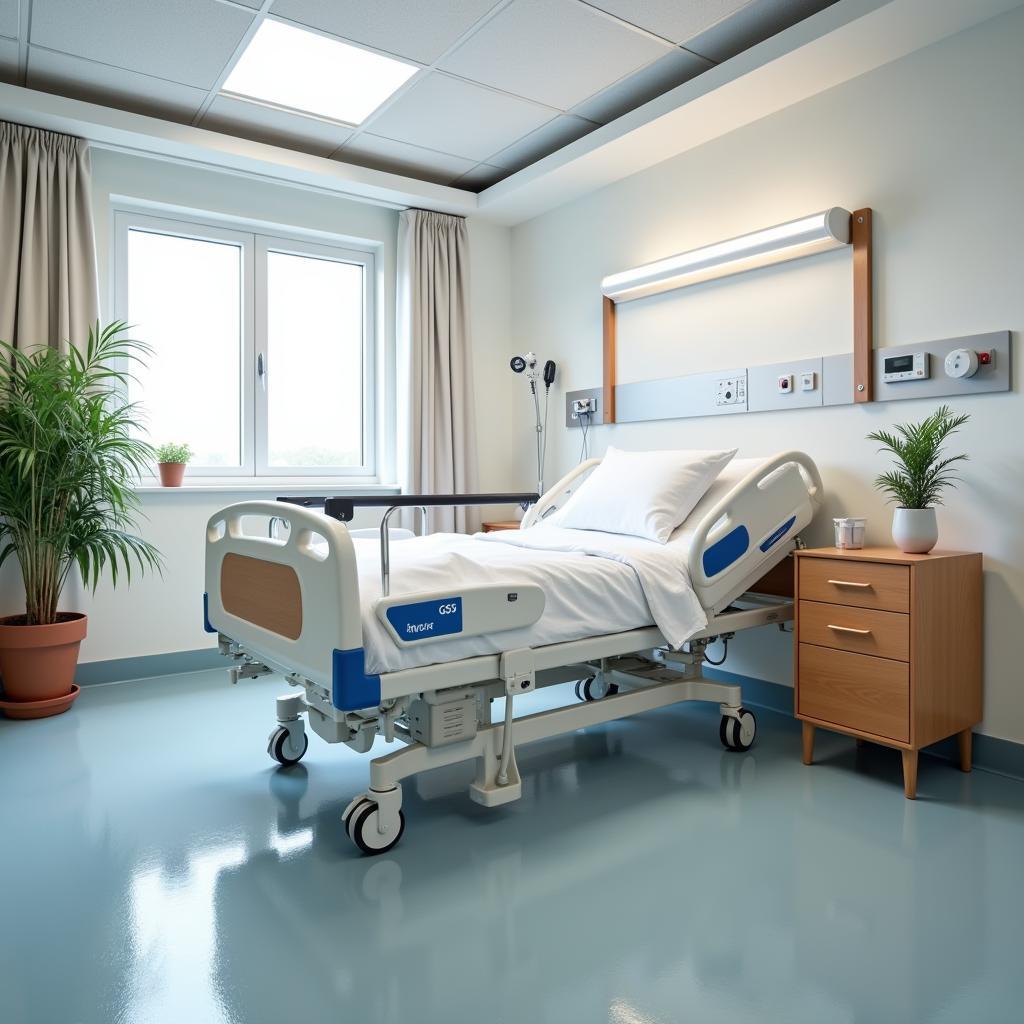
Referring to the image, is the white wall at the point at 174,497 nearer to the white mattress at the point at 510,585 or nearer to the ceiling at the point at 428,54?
the ceiling at the point at 428,54

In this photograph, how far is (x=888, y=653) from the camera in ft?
8.55

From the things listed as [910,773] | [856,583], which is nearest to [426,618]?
[856,583]

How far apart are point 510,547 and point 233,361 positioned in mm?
2438

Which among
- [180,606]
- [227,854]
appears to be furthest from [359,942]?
[180,606]

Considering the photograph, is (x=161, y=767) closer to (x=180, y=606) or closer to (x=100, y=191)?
(x=180, y=606)

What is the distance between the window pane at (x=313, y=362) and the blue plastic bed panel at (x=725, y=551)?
109 inches

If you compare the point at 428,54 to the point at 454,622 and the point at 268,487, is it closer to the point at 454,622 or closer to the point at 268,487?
the point at 268,487

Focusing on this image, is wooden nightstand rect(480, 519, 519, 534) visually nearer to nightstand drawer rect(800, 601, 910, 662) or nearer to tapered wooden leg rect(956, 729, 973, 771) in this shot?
nightstand drawer rect(800, 601, 910, 662)

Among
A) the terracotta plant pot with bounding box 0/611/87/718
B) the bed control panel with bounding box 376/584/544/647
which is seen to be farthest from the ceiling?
the terracotta plant pot with bounding box 0/611/87/718

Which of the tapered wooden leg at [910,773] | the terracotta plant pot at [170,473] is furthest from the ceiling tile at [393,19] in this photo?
the tapered wooden leg at [910,773]

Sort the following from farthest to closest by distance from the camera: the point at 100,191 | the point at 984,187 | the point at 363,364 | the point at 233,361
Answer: the point at 363,364
the point at 233,361
the point at 100,191
the point at 984,187

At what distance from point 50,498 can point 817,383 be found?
11.0 ft

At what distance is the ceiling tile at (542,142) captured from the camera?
4109 millimetres

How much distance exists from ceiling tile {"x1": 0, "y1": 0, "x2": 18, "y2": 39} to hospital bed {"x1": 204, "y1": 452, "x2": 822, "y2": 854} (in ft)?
6.95
